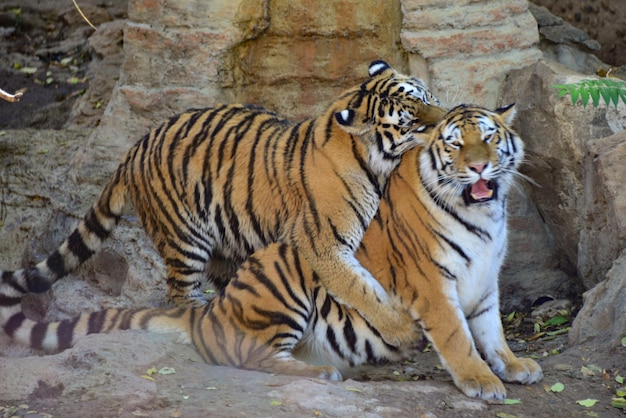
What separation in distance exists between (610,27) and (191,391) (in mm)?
5453

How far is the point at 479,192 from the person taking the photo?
14.4ft

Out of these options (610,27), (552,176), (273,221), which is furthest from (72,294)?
(610,27)

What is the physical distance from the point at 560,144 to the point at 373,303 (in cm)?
177

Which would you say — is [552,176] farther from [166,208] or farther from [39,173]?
[39,173]

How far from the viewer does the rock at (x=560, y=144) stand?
18.2 feet

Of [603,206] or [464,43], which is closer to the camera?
[603,206]

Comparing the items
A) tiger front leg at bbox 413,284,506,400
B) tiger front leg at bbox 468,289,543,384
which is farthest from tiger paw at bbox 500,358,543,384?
tiger front leg at bbox 413,284,506,400

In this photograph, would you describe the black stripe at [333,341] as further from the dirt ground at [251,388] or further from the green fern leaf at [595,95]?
the green fern leaf at [595,95]

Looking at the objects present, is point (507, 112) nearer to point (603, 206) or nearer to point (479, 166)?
point (479, 166)

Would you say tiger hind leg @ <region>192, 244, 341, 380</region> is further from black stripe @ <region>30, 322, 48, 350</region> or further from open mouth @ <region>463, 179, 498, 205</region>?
open mouth @ <region>463, 179, 498, 205</region>

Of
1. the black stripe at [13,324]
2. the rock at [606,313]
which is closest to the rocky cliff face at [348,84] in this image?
the rock at [606,313]

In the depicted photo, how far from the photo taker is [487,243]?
4477 mm

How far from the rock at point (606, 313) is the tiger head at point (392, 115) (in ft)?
4.00

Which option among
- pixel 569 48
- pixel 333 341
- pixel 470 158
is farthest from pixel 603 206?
pixel 569 48
